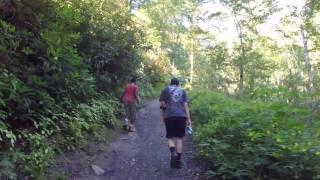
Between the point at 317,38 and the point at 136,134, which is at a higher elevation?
the point at 317,38

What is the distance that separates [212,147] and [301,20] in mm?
20776

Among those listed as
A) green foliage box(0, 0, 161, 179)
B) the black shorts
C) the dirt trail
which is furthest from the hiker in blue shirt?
green foliage box(0, 0, 161, 179)

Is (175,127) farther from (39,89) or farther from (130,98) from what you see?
(130,98)

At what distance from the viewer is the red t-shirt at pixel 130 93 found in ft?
42.6

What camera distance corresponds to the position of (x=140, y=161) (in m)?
8.88

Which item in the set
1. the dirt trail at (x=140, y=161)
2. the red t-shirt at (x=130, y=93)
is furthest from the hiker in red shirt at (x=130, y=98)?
the dirt trail at (x=140, y=161)

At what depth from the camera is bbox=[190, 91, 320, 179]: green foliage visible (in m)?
4.93

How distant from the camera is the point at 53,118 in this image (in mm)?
8000

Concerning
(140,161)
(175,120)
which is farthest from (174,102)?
(140,161)

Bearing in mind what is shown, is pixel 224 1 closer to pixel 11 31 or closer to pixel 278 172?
pixel 11 31

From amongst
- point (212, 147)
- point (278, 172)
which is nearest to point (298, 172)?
point (278, 172)

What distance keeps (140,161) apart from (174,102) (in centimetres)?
180

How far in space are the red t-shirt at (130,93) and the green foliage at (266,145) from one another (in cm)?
554

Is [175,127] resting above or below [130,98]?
below
